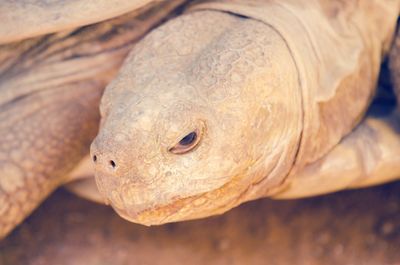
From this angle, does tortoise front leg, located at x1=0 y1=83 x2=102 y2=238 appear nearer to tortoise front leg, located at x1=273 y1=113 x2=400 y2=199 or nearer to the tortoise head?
the tortoise head

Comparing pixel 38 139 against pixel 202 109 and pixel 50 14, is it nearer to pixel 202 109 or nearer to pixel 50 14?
pixel 50 14

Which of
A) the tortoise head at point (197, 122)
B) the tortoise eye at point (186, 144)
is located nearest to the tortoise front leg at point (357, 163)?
the tortoise head at point (197, 122)

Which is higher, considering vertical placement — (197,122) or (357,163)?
(197,122)

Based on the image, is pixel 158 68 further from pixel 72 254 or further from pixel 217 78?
pixel 72 254

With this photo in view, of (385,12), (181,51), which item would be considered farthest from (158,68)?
(385,12)

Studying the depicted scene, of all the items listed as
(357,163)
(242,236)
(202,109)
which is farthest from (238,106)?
(242,236)

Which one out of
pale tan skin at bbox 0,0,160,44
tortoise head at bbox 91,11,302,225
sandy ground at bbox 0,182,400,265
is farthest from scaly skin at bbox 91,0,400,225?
sandy ground at bbox 0,182,400,265
